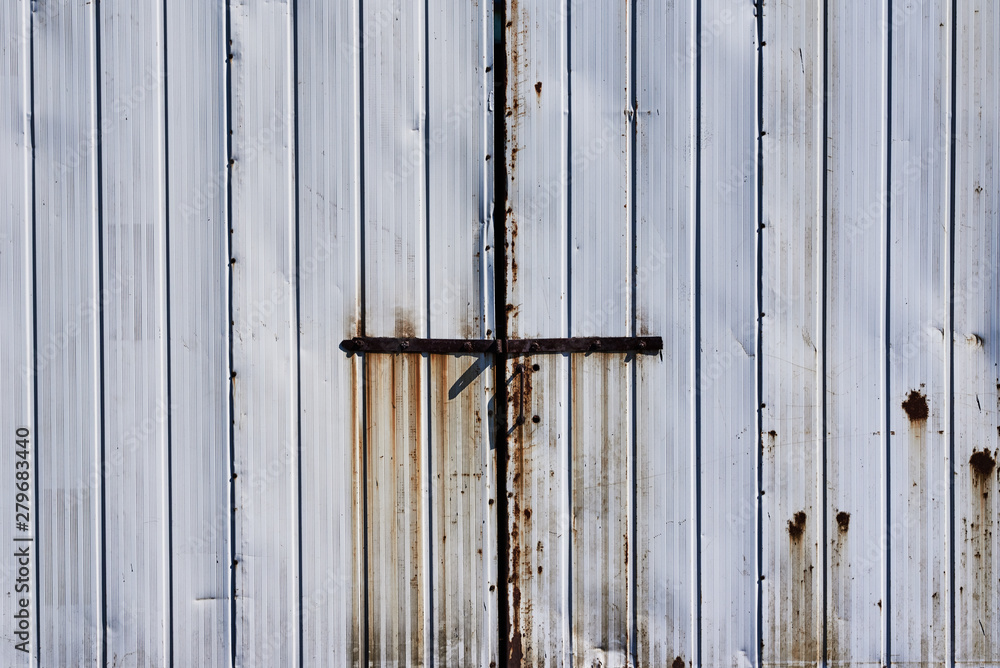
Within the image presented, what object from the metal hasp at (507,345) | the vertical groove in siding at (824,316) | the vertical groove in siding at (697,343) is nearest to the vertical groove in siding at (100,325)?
the metal hasp at (507,345)

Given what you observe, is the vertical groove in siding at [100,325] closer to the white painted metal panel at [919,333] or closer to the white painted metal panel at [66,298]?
the white painted metal panel at [66,298]

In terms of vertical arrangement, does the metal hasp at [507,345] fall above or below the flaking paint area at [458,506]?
above

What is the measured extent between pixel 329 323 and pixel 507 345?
608 mm

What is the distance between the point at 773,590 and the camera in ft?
6.94

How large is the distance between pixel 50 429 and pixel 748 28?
272 centimetres

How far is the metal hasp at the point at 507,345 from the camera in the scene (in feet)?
6.72

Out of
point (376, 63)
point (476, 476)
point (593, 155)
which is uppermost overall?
point (376, 63)

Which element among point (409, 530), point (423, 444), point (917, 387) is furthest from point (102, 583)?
point (917, 387)

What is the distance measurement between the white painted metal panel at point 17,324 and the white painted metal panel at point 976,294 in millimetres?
3154

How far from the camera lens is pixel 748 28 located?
2.07m

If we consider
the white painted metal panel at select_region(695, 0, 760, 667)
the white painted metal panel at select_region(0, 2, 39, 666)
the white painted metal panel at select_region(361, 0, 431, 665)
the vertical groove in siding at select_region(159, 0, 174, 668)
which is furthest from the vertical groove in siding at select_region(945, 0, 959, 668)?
the white painted metal panel at select_region(0, 2, 39, 666)

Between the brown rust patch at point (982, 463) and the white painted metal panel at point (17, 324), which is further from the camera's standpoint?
the brown rust patch at point (982, 463)

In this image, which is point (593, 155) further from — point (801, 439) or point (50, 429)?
point (50, 429)

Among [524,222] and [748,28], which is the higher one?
[748,28]
